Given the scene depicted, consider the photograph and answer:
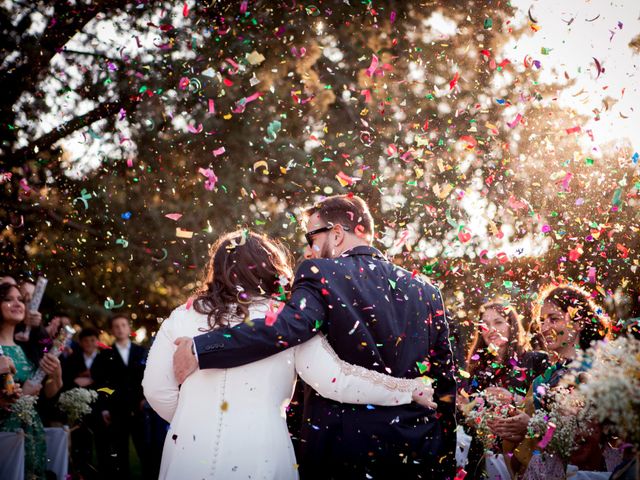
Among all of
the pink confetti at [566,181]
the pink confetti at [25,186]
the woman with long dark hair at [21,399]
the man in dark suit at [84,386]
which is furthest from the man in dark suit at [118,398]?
the pink confetti at [566,181]

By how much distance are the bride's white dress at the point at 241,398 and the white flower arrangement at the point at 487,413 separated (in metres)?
1.44

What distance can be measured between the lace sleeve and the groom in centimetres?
6

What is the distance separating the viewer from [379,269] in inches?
114

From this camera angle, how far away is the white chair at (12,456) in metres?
4.69

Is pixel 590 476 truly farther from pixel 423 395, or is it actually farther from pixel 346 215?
pixel 346 215

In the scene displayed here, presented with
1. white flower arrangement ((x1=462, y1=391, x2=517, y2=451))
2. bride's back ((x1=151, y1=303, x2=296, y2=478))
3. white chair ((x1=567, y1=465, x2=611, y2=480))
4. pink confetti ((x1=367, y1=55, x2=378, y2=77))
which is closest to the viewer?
bride's back ((x1=151, y1=303, x2=296, y2=478))

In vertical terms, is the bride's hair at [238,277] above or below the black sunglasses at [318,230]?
below

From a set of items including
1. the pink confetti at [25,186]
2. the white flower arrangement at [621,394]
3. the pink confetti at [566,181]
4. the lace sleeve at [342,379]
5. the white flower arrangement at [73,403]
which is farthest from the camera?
the pink confetti at [566,181]

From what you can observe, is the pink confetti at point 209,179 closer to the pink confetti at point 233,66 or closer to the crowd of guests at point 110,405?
the pink confetti at point 233,66

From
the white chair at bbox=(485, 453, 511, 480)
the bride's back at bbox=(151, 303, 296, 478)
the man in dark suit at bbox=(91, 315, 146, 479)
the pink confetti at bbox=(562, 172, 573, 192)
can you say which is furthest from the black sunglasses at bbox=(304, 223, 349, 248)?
the pink confetti at bbox=(562, 172, 573, 192)

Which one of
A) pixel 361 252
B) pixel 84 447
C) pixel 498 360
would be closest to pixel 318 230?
pixel 361 252

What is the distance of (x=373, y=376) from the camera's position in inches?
104

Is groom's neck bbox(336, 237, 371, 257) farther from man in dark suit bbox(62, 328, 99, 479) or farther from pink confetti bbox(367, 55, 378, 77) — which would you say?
man in dark suit bbox(62, 328, 99, 479)

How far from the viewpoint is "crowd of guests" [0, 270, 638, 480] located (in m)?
3.80
